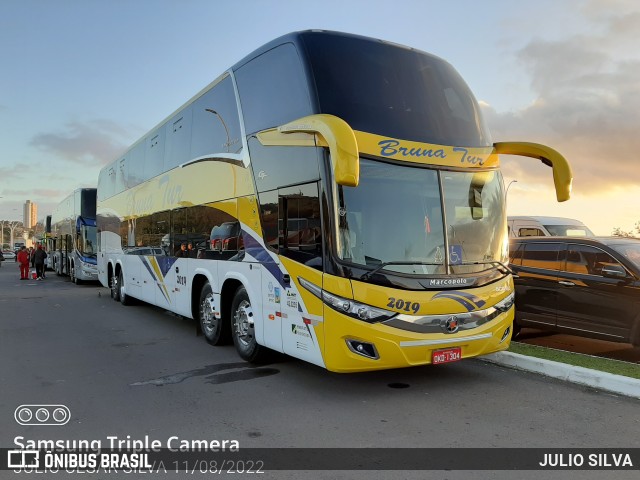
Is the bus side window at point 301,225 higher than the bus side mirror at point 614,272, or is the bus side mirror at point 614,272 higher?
the bus side window at point 301,225

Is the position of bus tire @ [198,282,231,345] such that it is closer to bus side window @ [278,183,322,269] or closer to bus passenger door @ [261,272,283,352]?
bus passenger door @ [261,272,283,352]

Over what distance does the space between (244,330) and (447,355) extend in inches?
123

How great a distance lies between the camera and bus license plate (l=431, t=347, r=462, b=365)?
18.5 feet

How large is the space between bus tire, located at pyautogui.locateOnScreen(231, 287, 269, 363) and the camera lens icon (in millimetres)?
2464

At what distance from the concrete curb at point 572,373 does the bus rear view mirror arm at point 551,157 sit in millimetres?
2095

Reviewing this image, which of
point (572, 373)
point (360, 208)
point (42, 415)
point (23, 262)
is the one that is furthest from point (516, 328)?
point (23, 262)

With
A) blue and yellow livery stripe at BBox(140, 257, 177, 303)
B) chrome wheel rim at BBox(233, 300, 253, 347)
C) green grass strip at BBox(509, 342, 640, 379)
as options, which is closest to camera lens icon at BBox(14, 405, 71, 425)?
chrome wheel rim at BBox(233, 300, 253, 347)

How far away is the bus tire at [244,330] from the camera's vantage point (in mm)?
7215

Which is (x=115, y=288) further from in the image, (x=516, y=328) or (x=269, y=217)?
(x=516, y=328)

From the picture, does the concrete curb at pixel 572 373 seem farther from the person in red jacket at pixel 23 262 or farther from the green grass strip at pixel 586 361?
the person in red jacket at pixel 23 262

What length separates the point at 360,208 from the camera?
5582mm

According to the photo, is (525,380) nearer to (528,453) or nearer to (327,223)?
(528,453)

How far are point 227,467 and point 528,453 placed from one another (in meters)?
2.51

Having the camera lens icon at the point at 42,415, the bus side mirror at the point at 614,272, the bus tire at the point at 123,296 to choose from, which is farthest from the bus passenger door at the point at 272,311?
the bus tire at the point at 123,296
